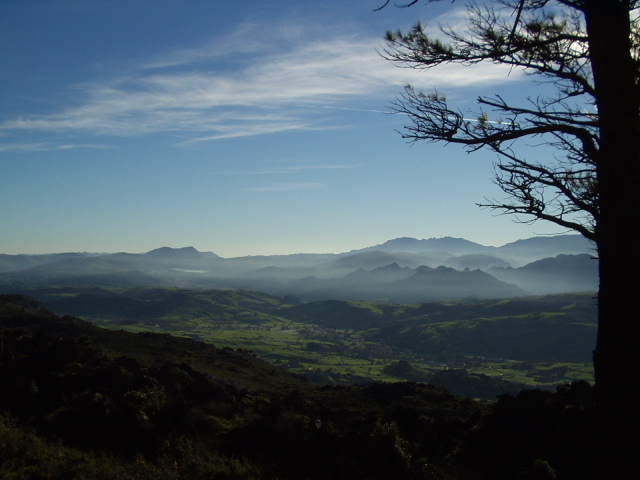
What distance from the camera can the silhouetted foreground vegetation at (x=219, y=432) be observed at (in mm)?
10594

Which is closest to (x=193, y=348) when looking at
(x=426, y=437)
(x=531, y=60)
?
(x=426, y=437)

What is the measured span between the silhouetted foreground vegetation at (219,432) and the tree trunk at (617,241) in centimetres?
673

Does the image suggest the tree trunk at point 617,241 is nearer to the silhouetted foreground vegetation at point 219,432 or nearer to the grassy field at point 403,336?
the silhouetted foreground vegetation at point 219,432

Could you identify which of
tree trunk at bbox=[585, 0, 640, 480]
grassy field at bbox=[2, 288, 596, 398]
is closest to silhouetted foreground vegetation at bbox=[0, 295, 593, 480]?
tree trunk at bbox=[585, 0, 640, 480]

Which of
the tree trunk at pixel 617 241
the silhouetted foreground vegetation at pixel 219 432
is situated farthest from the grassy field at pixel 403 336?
the tree trunk at pixel 617 241

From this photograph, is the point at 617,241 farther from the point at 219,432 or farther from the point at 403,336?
the point at 403,336

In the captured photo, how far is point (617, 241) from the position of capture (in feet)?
18.7

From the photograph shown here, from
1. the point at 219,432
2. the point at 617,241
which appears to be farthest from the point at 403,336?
the point at 617,241

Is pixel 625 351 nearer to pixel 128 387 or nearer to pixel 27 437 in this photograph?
pixel 27 437

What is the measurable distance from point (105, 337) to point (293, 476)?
2445 cm

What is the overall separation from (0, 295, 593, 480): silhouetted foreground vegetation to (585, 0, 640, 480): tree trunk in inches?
265

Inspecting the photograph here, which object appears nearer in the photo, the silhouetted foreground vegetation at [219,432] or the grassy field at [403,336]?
the silhouetted foreground vegetation at [219,432]

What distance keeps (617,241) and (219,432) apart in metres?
11.3

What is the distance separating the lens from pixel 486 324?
149 metres
